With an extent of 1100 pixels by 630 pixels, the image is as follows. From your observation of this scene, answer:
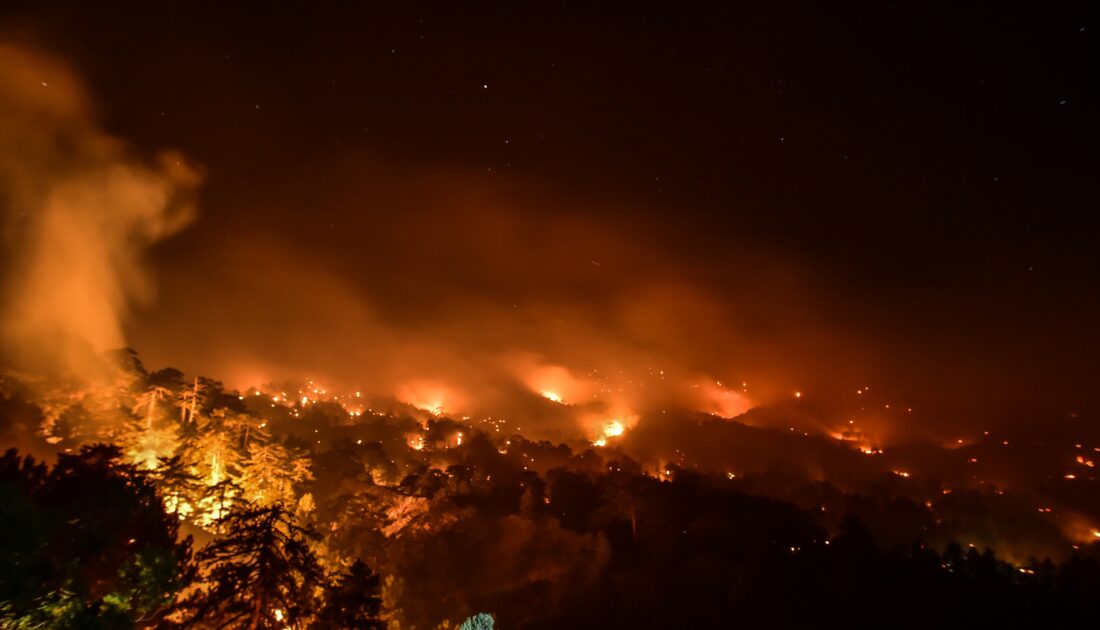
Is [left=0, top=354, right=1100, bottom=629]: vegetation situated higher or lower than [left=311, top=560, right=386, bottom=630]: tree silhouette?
higher

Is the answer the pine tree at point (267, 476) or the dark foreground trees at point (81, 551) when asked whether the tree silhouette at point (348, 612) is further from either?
the pine tree at point (267, 476)

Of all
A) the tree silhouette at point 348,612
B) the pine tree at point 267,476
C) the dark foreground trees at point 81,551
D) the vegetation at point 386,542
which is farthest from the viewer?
the pine tree at point 267,476

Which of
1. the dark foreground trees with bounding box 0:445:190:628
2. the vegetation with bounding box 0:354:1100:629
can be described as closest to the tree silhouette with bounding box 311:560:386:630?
the vegetation with bounding box 0:354:1100:629

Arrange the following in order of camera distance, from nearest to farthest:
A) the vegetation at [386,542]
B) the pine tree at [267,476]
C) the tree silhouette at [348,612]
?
the vegetation at [386,542] → the tree silhouette at [348,612] → the pine tree at [267,476]

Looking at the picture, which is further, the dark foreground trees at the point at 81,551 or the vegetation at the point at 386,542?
the vegetation at the point at 386,542

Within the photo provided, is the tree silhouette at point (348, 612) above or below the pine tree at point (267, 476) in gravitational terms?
below

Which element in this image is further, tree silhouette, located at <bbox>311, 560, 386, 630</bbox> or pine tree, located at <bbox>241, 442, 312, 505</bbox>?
pine tree, located at <bbox>241, 442, 312, 505</bbox>

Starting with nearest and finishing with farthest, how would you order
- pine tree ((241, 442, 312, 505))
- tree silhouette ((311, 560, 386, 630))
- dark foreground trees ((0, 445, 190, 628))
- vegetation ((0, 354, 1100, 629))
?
dark foreground trees ((0, 445, 190, 628)) < vegetation ((0, 354, 1100, 629)) < tree silhouette ((311, 560, 386, 630)) < pine tree ((241, 442, 312, 505))

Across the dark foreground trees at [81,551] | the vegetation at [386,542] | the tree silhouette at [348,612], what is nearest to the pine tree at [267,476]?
the vegetation at [386,542]

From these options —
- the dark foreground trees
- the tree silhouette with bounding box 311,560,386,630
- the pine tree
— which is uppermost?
the pine tree

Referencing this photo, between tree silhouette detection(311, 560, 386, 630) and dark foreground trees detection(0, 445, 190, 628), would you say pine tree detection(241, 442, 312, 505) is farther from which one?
tree silhouette detection(311, 560, 386, 630)

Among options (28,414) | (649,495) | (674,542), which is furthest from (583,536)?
(28,414)

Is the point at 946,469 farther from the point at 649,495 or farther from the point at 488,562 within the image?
the point at 488,562

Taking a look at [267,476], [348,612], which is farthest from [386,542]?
[348,612]
